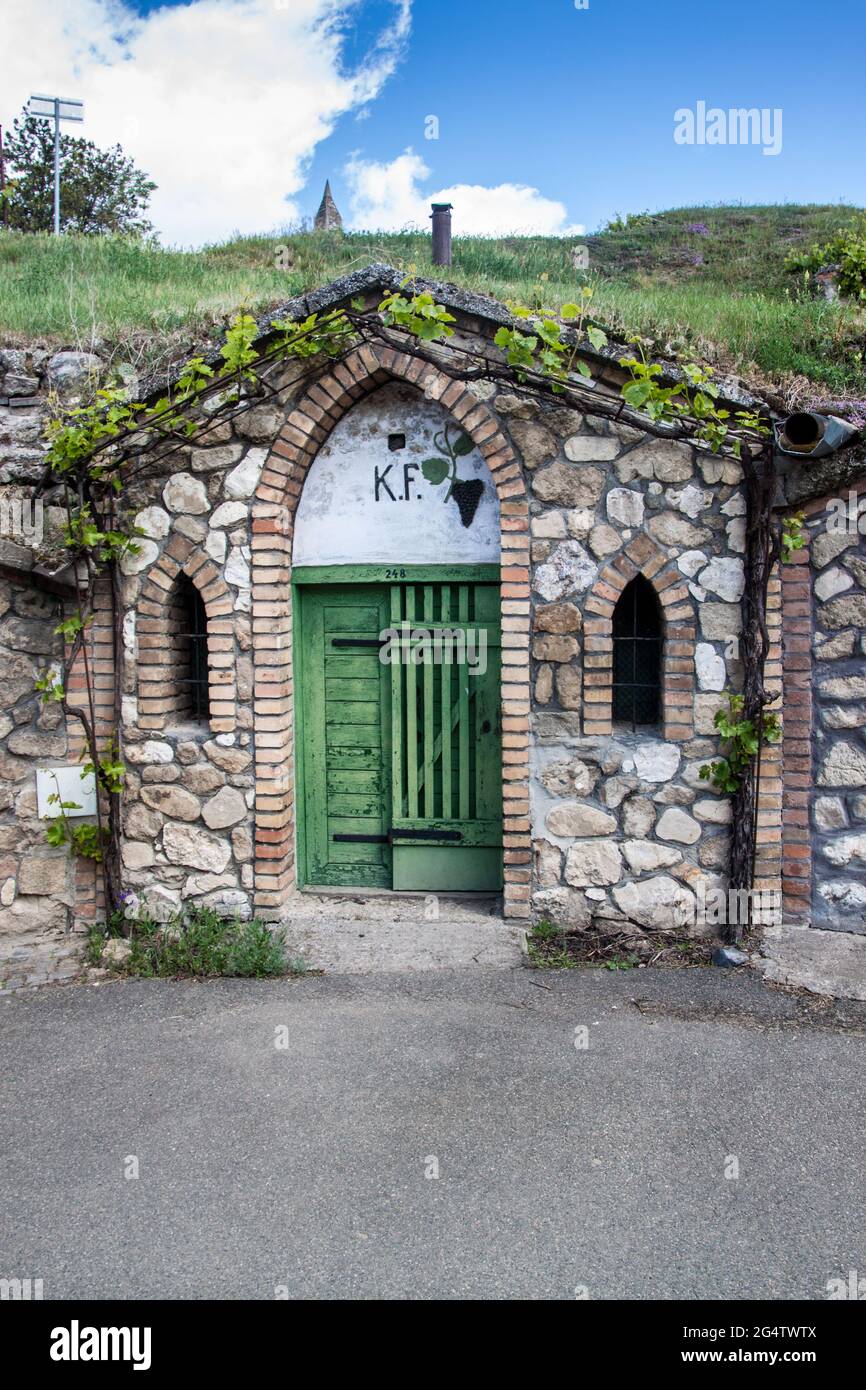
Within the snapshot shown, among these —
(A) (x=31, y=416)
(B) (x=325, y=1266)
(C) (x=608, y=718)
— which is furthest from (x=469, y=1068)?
(A) (x=31, y=416)

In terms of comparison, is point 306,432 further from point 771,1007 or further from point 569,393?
point 771,1007

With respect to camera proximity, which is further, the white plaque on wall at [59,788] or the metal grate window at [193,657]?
the metal grate window at [193,657]

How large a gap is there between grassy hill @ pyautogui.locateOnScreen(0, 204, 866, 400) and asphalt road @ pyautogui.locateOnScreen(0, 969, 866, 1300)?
3910 millimetres

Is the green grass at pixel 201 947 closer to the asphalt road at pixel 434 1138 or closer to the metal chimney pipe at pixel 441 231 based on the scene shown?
the asphalt road at pixel 434 1138

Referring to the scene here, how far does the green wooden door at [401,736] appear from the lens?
246 inches

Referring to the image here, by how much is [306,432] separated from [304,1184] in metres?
4.18

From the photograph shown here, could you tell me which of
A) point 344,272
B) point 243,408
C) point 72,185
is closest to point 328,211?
point 72,185

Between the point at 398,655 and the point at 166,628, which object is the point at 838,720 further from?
the point at 166,628

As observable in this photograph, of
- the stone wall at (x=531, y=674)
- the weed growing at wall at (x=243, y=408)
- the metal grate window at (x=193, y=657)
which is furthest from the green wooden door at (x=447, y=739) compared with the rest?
the metal grate window at (x=193, y=657)

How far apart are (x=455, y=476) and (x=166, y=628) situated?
2.07 m

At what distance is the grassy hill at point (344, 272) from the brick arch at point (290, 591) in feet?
3.39

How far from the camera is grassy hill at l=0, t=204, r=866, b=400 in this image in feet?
21.1

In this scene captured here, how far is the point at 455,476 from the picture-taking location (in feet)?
20.0

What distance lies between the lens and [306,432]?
234 inches
